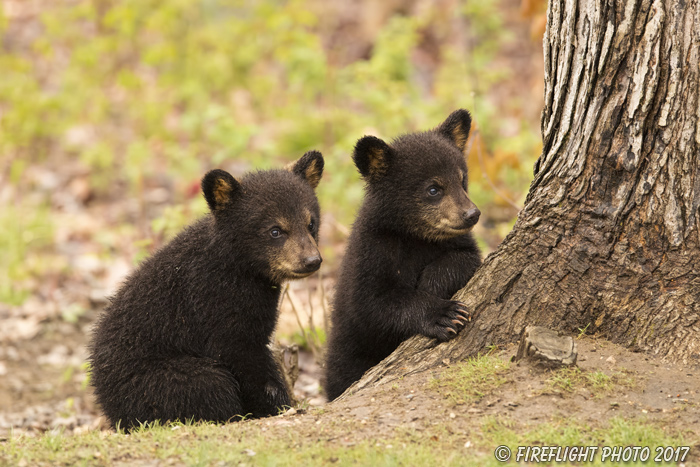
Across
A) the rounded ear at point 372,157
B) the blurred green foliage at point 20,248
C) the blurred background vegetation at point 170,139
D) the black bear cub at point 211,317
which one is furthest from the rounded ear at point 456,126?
the blurred green foliage at point 20,248

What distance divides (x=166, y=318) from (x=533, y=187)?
2.67m

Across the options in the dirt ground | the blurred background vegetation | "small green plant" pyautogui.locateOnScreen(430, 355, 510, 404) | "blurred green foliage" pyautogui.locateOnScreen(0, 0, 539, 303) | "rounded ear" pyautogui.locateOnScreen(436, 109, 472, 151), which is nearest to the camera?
the dirt ground

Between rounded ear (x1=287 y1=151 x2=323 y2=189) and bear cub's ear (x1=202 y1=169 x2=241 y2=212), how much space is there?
2.18ft

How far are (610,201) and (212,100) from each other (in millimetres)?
10269

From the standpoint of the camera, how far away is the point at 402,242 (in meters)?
5.21

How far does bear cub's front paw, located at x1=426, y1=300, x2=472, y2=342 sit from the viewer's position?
461 cm

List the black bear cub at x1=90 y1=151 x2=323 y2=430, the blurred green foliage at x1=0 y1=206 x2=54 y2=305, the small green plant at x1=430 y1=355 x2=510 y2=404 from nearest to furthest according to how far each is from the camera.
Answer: the small green plant at x1=430 y1=355 x2=510 y2=404
the black bear cub at x1=90 y1=151 x2=323 y2=430
the blurred green foliage at x1=0 y1=206 x2=54 y2=305

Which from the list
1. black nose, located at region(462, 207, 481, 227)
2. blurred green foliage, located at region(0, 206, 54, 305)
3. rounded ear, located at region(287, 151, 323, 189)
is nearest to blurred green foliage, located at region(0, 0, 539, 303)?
blurred green foliage, located at region(0, 206, 54, 305)

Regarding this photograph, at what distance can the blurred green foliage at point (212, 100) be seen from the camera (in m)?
9.11

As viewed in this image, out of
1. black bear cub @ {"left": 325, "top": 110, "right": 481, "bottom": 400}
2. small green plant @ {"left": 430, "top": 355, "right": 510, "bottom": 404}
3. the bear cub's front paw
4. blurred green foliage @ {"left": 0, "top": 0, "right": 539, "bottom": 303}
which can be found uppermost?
blurred green foliage @ {"left": 0, "top": 0, "right": 539, "bottom": 303}

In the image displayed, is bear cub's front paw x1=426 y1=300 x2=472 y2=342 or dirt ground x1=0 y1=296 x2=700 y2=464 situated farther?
bear cub's front paw x1=426 y1=300 x2=472 y2=342

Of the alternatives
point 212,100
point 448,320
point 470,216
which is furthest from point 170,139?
point 448,320

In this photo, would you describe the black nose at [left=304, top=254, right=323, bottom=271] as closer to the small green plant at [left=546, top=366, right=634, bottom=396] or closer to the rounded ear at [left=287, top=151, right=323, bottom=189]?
the rounded ear at [left=287, top=151, right=323, bottom=189]

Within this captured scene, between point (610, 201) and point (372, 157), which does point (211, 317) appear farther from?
point (610, 201)
